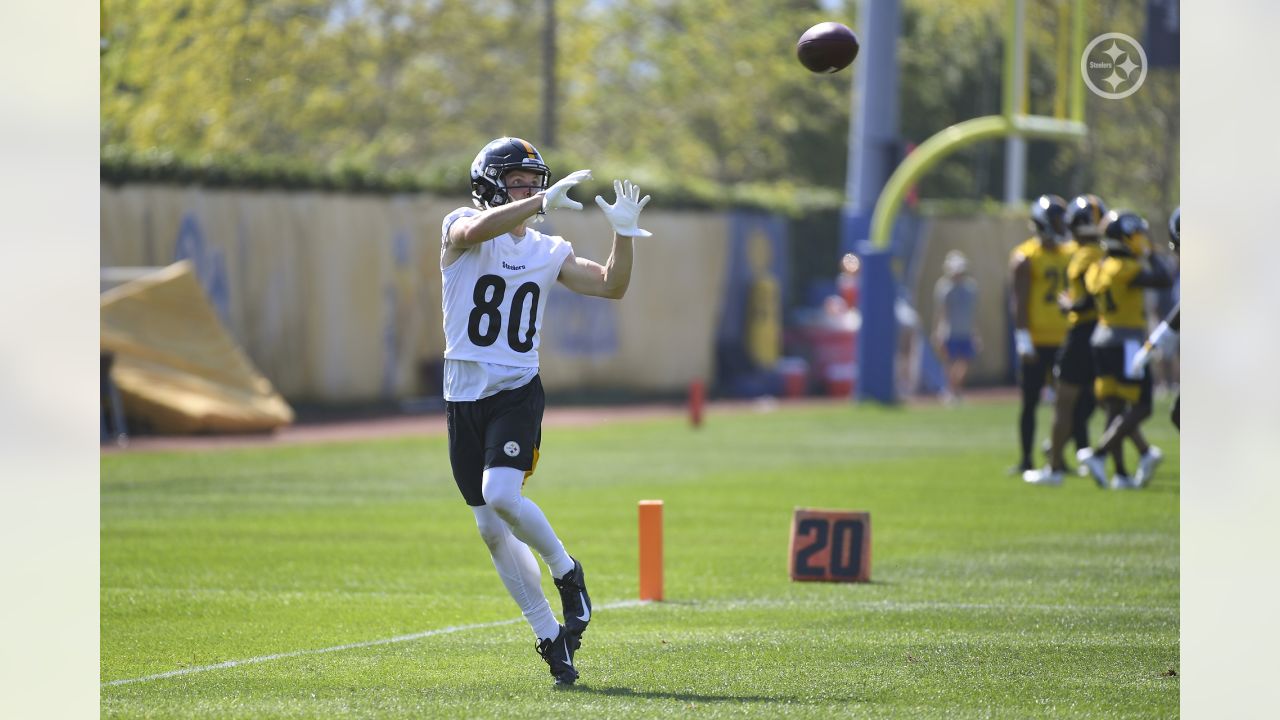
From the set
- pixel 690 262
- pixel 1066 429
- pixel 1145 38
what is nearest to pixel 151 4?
pixel 690 262

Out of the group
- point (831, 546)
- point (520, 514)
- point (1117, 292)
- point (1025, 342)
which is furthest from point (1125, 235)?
point (520, 514)

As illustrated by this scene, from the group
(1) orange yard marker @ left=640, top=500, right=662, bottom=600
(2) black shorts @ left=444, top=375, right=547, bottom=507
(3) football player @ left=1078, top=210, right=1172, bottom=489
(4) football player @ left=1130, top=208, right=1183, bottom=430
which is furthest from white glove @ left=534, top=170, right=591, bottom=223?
(3) football player @ left=1078, top=210, right=1172, bottom=489

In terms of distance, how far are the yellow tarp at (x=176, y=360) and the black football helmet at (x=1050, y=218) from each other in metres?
9.07

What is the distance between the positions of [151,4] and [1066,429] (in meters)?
16.7

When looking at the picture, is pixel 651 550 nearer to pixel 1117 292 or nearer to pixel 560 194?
pixel 560 194

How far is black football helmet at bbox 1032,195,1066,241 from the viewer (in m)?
15.6

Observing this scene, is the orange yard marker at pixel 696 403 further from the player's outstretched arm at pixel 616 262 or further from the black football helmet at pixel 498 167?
the black football helmet at pixel 498 167

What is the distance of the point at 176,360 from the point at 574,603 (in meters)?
13.6

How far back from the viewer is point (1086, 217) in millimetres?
14906

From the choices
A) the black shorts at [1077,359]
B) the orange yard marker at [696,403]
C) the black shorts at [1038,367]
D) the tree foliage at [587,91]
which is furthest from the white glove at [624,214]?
the tree foliage at [587,91]

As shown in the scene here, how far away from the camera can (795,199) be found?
108 feet

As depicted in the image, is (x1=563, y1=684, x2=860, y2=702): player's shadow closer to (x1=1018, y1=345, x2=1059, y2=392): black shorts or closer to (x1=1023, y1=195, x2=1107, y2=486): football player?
(x1=1023, y1=195, x2=1107, y2=486): football player

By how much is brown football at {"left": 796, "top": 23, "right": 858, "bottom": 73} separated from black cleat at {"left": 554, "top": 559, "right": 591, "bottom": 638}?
A: 2.74 metres
